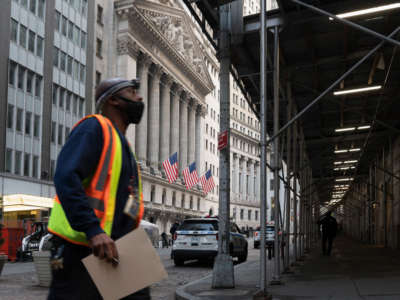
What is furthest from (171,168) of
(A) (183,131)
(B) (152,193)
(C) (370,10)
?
(C) (370,10)

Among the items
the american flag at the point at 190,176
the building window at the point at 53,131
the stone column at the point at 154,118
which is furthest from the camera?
the stone column at the point at 154,118

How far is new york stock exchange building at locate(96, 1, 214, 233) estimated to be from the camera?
2152 inches

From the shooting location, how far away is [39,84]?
41.0 m

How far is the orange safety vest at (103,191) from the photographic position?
2895 mm

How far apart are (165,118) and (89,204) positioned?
6595 centimetres

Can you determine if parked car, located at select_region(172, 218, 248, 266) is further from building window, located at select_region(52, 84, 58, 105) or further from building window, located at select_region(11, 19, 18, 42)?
building window, located at select_region(52, 84, 58, 105)

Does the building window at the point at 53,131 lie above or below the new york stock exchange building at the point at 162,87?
below

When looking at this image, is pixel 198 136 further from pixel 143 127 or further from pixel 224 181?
pixel 224 181

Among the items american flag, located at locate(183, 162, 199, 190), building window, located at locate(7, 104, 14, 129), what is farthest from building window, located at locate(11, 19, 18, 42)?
american flag, located at locate(183, 162, 199, 190)

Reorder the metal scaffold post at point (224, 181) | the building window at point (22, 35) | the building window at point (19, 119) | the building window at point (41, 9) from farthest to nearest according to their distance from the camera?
the building window at point (41, 9)
the building window at point (22, 35)
the building window at point (19, 119)
the metal scaffold post at point (224, 181)

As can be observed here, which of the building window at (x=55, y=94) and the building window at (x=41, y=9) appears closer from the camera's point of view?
the building window at (x=41, y=9)

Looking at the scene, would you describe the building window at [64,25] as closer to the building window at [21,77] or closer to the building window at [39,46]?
the building window at [39,46]

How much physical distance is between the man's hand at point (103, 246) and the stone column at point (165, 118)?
214ft

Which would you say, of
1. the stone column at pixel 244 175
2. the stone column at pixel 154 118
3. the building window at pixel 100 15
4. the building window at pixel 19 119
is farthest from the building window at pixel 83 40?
the stone column at pixel 244 175
